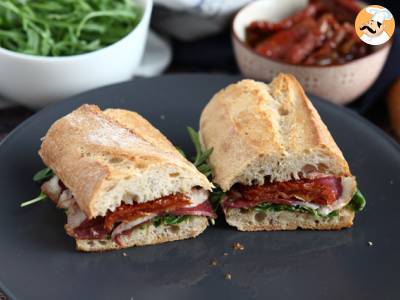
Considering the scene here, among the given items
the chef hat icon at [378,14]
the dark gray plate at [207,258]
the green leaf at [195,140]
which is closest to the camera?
the dark gray plate at [207,258]

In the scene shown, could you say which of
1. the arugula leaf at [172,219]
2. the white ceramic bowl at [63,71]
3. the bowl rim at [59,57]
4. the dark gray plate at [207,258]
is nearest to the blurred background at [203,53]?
the white ceramic bowl at [63,71]

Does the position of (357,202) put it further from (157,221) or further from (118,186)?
(118,186)

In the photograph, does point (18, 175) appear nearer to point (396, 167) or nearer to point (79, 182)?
point (79, 182)

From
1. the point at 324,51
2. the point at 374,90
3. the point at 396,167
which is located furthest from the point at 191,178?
the point at 374,90

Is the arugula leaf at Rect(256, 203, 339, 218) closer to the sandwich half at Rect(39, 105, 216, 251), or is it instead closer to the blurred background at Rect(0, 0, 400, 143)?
the sandwich half at Rect(39, 105, 216, 251)

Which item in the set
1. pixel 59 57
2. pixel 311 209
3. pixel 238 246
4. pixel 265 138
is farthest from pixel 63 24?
pixel 311 209

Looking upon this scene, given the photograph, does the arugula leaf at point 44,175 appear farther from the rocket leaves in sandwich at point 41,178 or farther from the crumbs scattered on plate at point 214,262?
the crumbs scattered on plate at point 214,262
